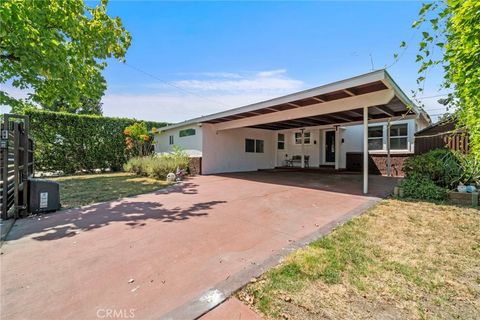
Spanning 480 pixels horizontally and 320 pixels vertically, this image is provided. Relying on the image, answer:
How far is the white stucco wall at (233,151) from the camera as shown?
38.2 feet

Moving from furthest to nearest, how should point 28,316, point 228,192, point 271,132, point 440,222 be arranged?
point 271,132 < point 228,192 < point 440,222 < point 28,316

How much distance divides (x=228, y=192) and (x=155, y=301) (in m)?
5.04

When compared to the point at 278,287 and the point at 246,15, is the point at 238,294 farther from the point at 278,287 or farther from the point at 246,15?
the point at 246,15

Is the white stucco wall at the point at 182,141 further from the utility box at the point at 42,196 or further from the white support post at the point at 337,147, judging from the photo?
the white support post at the point at 337,147

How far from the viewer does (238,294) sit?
2.12m

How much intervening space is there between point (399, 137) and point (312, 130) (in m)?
4.66

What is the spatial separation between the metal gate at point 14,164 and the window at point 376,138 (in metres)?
13.6

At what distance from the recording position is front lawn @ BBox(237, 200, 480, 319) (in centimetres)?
191

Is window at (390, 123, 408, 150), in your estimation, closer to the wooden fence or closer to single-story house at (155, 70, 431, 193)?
single-story house at (155, 70, 431, 193)

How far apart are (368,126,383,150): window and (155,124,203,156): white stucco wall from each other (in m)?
9.08

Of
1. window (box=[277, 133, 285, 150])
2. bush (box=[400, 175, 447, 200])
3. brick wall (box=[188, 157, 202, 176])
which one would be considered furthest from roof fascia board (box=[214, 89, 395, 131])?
window (box=[277, 133, 285, 150])

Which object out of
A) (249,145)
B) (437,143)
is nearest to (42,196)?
(249,145)

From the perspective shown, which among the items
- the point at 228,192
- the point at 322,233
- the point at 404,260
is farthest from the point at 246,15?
the point at 404,260

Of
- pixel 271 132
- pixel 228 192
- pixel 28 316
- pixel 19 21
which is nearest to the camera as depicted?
pixel 28 316
